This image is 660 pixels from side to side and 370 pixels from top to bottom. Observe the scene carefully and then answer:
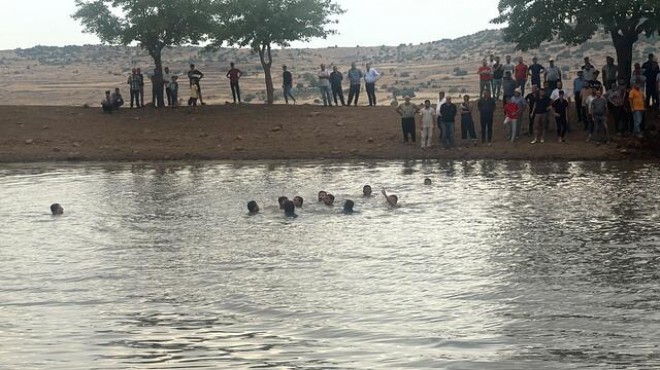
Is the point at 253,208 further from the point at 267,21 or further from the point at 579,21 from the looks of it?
the point at 267,21

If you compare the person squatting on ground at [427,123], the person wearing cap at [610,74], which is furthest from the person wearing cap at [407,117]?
the person wearing cap at [610,74]

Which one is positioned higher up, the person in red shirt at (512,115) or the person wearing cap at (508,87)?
the person wearing cap at (508,87)

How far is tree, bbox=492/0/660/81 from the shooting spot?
35438 millimetres

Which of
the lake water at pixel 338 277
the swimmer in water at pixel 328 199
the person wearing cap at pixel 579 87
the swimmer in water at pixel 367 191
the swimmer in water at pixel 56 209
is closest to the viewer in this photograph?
the lake water at pixel 338 277

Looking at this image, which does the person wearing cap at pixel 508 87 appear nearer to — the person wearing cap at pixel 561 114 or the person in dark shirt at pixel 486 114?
the person in dark shirt at pixel 486 114

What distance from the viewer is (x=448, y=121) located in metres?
34.7

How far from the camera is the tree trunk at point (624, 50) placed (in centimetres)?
3672

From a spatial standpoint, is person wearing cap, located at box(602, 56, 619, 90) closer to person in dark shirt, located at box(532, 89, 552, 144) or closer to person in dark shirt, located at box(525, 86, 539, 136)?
person in dark shirt, located at box(532, 89, 552, 144)

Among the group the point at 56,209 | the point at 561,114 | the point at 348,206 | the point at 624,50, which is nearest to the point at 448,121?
the point at 561,114

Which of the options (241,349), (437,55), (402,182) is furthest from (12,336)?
(437,55)

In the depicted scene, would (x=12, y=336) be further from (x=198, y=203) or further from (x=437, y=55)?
(x=437, y=55)

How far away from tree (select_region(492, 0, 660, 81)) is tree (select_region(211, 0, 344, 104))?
31.5 ft

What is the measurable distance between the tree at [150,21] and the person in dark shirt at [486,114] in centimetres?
1418

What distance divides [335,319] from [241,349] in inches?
72.1
